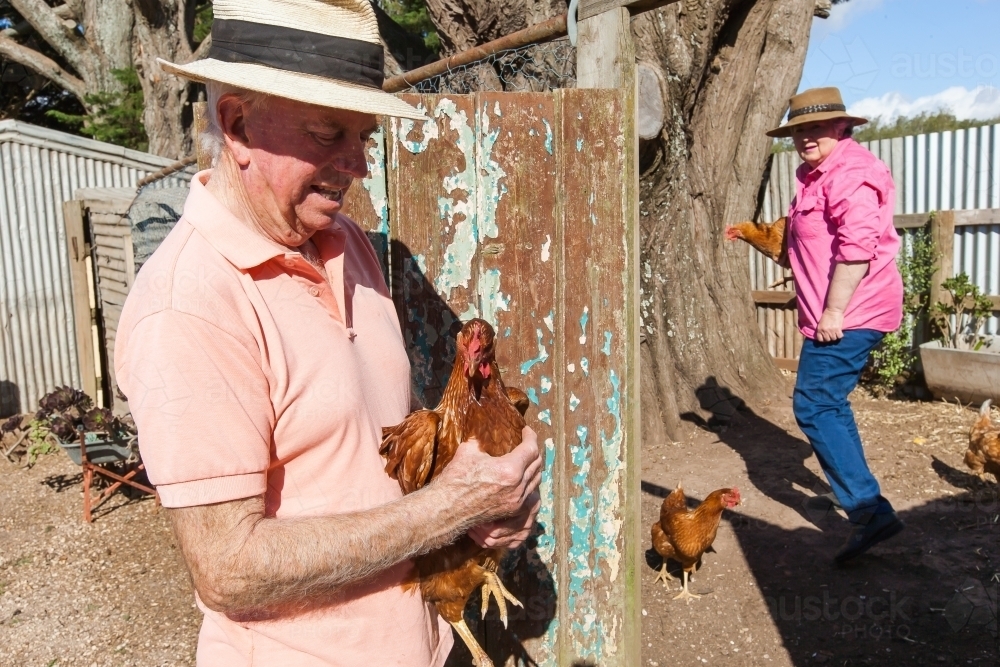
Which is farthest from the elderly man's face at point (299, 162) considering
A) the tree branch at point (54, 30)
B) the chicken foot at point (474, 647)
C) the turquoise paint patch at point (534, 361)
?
the tree branch at point (54, 30)

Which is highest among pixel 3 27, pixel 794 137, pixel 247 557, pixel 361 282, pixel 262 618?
pixel 3 27

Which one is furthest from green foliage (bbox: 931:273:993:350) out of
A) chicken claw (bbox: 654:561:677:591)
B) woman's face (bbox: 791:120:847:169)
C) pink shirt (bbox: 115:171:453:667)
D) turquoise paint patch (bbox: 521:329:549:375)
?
pink shirt (bbox: 115:171:453:667)

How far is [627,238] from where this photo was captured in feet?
8.02

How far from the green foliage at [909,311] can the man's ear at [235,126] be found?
24.8 feet

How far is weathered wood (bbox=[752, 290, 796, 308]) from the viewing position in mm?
8812

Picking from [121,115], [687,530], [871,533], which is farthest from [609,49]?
[121,115]

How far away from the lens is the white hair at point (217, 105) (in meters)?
1.43

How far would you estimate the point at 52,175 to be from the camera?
895 cm

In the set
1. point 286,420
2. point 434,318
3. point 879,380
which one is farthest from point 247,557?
point 879,380

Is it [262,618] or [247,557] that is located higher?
[247,557]

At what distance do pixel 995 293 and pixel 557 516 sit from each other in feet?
22.8

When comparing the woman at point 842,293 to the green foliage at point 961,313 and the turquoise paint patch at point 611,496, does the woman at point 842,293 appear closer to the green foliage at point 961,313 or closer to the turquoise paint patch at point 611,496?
the turquoise paint patch at point 611,496

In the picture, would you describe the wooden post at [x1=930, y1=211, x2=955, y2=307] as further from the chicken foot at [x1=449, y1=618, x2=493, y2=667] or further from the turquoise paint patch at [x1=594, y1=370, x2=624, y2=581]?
the chicken foot at [x1=449, y1=618, x2=493, y2=667]

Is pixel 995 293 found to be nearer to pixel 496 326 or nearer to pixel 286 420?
pixel 496 326
